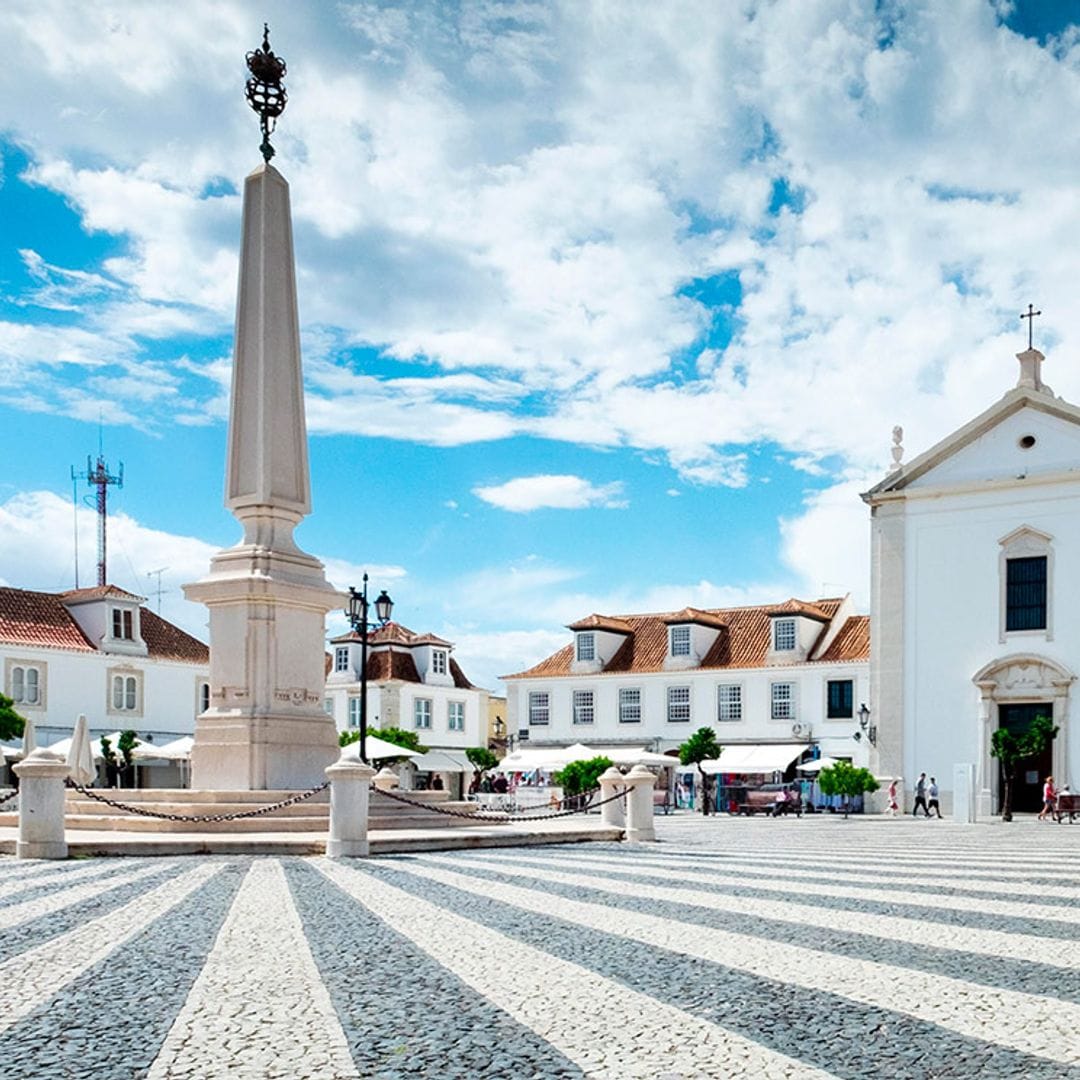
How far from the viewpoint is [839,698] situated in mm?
46406

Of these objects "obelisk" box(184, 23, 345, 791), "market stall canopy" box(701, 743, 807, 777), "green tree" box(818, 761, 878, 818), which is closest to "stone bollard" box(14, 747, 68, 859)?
"obelisk" box(184, 23, 345, 791)

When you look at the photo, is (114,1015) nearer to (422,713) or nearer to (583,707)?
(583,707)

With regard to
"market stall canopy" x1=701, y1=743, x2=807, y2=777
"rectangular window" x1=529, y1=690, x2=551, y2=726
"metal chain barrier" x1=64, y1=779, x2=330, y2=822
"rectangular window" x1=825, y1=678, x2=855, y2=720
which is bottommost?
"market stall canopy" x1=701, y1=743, x2=807, y2=777

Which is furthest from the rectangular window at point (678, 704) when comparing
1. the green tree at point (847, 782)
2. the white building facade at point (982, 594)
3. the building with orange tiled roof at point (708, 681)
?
the green tree at point (847, 782)

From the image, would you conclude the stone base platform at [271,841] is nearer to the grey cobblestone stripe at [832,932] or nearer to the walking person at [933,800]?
the grey cobblestone stripe at [832,932]

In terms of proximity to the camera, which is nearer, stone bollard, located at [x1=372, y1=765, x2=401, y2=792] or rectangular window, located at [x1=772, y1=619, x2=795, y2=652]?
stone bollard, located at [x1=372, y1=765, x2=401, y2=792]

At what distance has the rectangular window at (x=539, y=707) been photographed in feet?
170

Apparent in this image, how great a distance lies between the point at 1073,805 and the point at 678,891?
68.0 ft

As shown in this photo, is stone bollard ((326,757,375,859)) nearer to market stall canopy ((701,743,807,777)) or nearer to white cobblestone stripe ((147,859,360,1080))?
white cobblestone stripe ((147,859,360,1080))

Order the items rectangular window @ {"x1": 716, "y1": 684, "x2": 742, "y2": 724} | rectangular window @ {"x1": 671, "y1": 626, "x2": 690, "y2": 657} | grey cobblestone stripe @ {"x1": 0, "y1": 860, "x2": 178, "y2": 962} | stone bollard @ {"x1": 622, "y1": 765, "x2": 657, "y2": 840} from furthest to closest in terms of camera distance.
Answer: rectangular window @ {"x1": 671, "y1": 626, "x2": 690, "y2": 657} → rectangular window @ {"x1": 716, "y1": 684, "x2": 742, "y2": 724} → stone bollard @ {"x1": 622, "y1": 765, "x2": 657, "y2": 840} → grey cobblestone stripe @ {"x1": 0, "y1": 860, "x2": 178, "y2": 962}

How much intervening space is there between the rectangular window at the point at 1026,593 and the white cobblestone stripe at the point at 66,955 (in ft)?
93.6

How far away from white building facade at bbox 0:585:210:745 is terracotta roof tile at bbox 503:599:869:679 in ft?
42.1

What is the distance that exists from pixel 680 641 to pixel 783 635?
4022 mm

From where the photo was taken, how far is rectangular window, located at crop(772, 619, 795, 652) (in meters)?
47.8
